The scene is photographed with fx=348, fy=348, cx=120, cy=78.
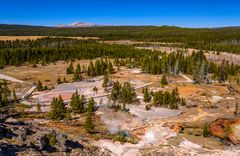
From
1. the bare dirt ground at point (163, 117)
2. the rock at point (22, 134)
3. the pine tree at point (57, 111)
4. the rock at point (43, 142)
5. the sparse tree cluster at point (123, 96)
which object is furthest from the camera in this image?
the sparse tree cluster at point (123, 96)

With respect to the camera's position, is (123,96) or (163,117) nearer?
(163,117)

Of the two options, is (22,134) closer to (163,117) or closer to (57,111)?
(57,111)

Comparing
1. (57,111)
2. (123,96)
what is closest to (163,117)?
(123,96)

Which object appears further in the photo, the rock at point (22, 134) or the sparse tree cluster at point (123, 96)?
the sparse tree cluster at point (123, 96)

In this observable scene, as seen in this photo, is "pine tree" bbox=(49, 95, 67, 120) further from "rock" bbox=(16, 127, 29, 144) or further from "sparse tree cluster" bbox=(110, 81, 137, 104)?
"rock" bbox=(16, 127, 29, 144)

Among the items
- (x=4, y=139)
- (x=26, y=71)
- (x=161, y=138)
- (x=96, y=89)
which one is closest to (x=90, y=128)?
(x=161, y=138)

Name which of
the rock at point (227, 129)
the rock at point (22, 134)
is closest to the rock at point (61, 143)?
the rock at point (22, 134)

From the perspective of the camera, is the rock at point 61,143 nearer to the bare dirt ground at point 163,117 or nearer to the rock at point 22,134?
the rock at point 22,134

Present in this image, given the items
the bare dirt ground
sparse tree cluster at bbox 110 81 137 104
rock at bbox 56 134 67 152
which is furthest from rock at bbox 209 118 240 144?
rock at bbox 56 134 67 152

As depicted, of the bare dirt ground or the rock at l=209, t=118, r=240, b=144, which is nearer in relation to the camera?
the bare dirt ground
